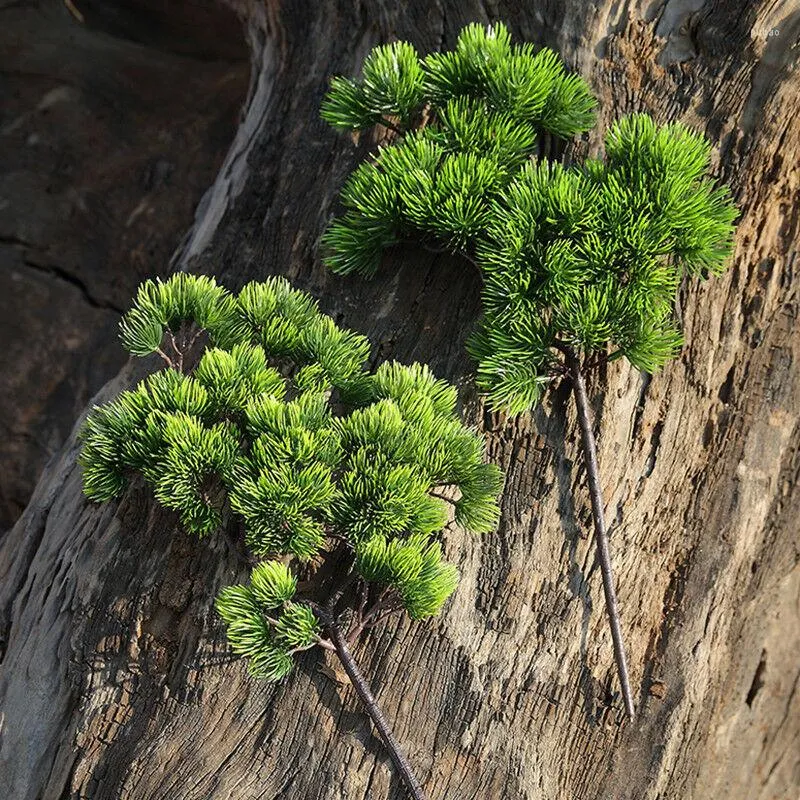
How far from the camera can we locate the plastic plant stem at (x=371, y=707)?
1.39 metres

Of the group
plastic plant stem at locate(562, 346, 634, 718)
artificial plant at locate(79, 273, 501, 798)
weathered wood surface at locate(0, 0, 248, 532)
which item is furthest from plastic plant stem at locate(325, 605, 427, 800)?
weathered wood surface at locate(0, 0, 248, 532)

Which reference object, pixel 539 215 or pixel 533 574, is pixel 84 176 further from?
pixel 533 574

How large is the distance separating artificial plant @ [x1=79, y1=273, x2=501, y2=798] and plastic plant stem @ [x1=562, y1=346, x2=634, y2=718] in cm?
18

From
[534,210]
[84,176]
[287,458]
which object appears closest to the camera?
[287,458]

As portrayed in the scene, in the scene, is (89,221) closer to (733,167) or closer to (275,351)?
(275,351)

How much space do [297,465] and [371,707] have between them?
0.37 m

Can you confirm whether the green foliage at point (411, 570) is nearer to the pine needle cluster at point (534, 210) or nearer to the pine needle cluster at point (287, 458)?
the pine needle cluster at point (287, 458)

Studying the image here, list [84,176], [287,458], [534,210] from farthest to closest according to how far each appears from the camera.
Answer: [84,176] → [534,210] → [287,458]

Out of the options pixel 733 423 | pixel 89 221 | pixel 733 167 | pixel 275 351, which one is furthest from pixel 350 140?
pixel 89 221

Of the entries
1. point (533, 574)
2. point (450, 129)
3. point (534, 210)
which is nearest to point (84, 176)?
point (450, 129)

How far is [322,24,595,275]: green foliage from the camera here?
1.51 m

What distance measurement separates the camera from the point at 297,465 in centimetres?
133

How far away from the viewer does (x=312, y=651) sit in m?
1.47

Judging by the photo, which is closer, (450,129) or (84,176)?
(450,129)
